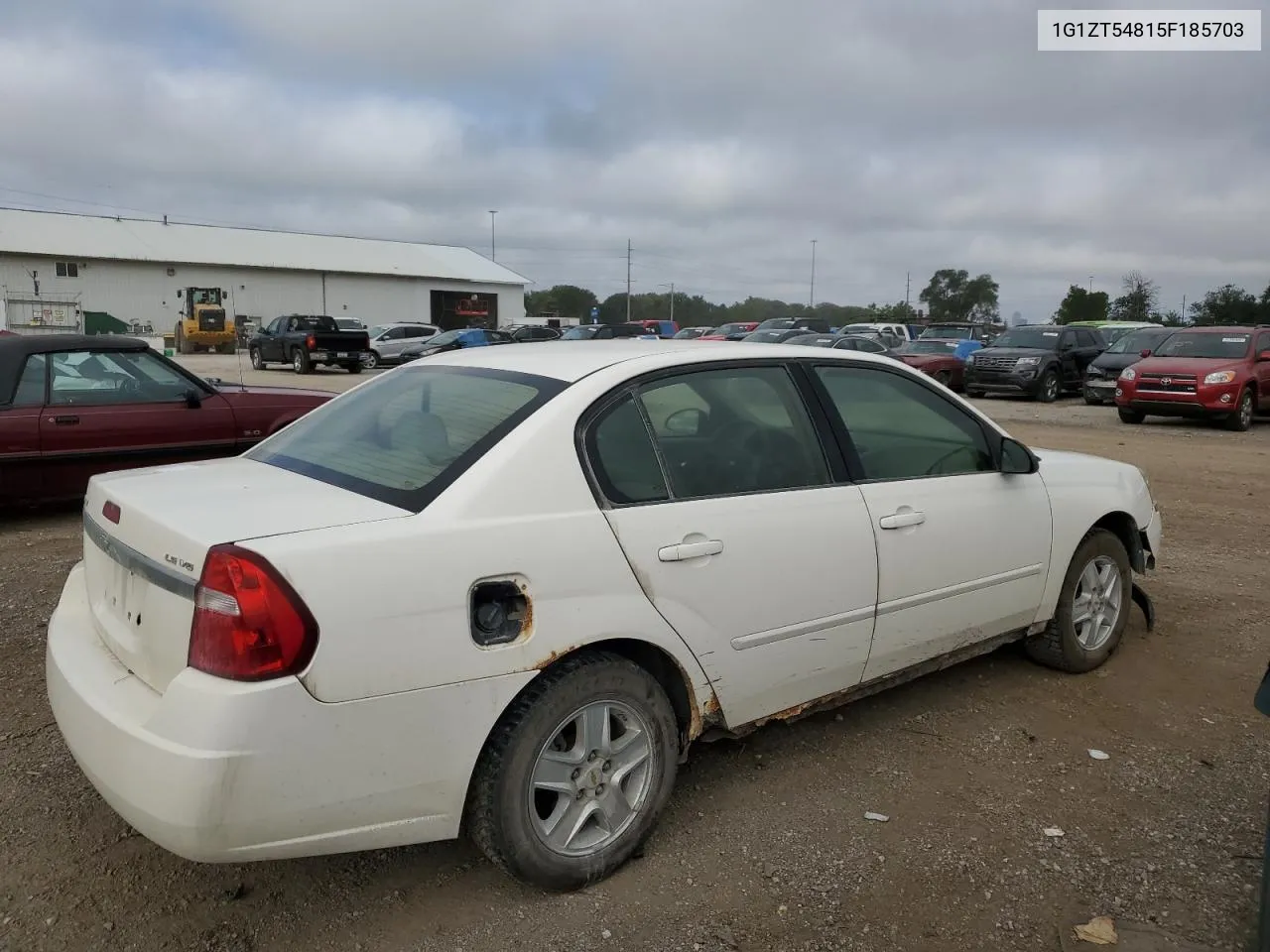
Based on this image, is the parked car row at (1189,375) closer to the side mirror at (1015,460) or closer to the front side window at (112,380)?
the side mirror at (1015,460)

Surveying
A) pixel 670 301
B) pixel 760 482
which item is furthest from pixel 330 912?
pixel 670 301

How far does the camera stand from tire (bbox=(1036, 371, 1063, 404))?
20.1 metres

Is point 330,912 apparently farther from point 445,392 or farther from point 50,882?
point 445,392

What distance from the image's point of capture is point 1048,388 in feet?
66.4

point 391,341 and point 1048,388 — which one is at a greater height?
point 391,341

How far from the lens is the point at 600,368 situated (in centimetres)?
306

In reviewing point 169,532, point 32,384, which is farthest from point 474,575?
point 32,384

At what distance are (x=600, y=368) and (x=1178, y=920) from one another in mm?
2322

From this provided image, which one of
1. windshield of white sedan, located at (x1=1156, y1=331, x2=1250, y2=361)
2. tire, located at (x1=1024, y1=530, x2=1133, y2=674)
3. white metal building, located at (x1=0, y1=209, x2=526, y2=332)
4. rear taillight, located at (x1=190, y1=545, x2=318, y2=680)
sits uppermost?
white metal building, located at (x1=0, y1=209, x2=526, y2=332)

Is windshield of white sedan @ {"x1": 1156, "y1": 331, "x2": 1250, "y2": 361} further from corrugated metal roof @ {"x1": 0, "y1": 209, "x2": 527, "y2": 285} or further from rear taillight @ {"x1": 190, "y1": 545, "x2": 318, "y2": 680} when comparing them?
corrugated metal roof @ {"x1": 0, "y1": 209, "x2": 527, "y2": 285}

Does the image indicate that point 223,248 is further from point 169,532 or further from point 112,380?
point 169,532

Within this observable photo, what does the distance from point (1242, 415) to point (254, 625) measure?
53.0 ft

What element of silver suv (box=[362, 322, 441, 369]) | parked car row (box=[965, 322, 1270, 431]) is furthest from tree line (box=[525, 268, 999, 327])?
parked car row (box=[965, 322, 1270, 431])

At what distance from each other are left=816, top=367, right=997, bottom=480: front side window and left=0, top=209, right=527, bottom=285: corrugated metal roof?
55846 millimetres
